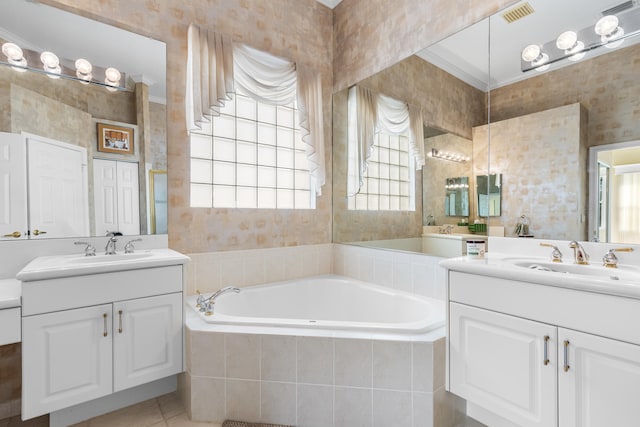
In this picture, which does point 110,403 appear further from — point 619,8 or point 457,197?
point 619,8

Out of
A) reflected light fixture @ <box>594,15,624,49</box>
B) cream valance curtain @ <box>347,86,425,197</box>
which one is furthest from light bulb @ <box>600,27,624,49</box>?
cream valance curtain @ <box>347,86,425,197</box>

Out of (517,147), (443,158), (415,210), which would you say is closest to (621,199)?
(517,147)

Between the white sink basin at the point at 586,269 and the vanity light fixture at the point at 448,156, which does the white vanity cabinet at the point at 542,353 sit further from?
the vanity light fixture at the point at 448,156

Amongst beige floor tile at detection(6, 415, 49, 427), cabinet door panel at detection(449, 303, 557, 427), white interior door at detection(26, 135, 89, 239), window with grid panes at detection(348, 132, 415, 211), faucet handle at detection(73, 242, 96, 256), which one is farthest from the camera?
window with grid panes at detection(348, 132, 415, 211)

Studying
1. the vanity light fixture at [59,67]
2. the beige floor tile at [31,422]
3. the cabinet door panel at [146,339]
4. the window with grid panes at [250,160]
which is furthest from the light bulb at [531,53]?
the beige floor tile at [31,422]

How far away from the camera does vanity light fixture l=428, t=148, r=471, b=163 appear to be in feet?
6.79

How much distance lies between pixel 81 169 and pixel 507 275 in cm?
238

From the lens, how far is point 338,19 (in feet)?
9.78

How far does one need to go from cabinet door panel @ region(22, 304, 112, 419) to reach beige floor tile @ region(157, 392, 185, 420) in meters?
0.38

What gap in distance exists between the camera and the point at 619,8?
1.43 m

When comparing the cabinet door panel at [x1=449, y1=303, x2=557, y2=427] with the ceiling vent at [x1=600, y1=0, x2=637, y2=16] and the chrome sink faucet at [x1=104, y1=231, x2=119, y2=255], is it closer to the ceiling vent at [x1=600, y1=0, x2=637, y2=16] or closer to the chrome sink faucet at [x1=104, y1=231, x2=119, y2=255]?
the ceiling vent at [x1=600, y1=0, x2=637, y2=16]

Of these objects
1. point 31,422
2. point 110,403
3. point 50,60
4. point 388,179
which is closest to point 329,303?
point 388,179

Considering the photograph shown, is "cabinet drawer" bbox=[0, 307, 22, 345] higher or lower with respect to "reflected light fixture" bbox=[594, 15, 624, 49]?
lower

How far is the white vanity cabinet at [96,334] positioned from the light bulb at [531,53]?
2285mm
